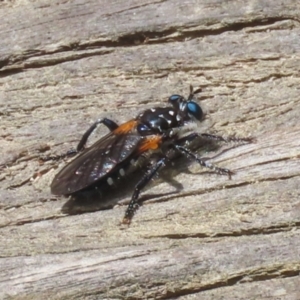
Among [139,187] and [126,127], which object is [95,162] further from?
[139,187]

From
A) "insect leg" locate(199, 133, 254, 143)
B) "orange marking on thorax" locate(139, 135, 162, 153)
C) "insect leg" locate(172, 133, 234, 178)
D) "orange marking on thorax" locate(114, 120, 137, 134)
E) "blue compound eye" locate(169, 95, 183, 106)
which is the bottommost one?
"orange marking on thorax" locate(139, 135, 162, 153)

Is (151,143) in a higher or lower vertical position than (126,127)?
lower

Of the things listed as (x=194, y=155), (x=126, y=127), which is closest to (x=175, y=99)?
(x=126, y=127)

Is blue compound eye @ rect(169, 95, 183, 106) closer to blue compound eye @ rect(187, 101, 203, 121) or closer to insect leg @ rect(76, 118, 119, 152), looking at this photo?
blue compound eye @ rect(187, 101, 203, 121)

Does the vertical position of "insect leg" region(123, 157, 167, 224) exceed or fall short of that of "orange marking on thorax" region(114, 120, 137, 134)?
it falls short

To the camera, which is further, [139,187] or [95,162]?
[95,162]

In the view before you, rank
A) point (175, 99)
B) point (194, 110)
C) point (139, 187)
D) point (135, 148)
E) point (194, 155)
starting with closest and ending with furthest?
point (139, 187) < point (194, 155) < point (194, 110) < point (175, 99) < point (135, 148)

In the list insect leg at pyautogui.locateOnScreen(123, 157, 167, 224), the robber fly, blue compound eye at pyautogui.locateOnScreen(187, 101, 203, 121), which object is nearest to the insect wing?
the robber fly
